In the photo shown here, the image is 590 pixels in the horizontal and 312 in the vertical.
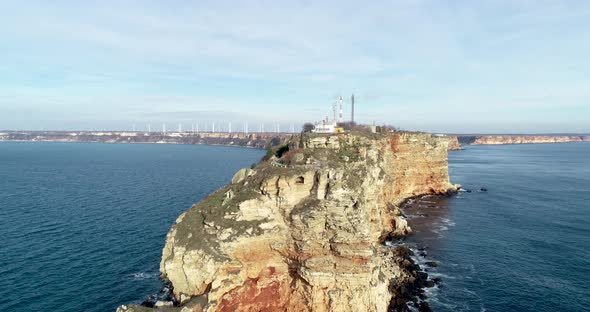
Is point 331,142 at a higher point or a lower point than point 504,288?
higher

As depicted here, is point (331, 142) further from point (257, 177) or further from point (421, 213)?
point (421, 213)

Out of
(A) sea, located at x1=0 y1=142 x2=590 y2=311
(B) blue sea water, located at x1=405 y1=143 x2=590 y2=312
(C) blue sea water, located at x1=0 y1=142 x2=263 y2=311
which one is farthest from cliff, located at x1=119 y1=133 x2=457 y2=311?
(B) blue sea water, located at x1=405 y1=143 x2=590 y2=312

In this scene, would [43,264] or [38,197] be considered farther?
[38,197]

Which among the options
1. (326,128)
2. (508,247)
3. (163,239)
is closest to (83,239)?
(163,239)

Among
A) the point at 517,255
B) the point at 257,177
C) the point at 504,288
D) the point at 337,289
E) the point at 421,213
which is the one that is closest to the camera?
the point at 337,289

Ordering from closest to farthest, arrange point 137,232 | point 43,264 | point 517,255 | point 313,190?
point 313,190
point 43,264
point 517,255
point 137,232

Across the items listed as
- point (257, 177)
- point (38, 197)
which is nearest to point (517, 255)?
point (257, 177)
